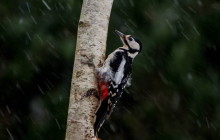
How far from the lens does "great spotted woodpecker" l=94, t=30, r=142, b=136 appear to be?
3.44m

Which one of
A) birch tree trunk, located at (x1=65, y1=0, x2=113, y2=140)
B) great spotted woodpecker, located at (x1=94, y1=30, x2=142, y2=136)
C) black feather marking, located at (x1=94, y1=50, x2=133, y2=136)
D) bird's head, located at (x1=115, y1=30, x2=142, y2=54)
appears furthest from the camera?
bird's head, located at (x1=115, y1=30, x2=142, y2=54)

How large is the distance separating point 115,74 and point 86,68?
3.34 feet

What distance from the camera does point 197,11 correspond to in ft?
15.7

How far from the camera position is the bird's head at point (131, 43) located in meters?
4.35

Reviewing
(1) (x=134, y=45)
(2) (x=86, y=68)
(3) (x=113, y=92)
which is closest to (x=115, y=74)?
(3) (x=113, y=92)

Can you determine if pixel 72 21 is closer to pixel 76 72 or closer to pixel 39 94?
pixel 39 94

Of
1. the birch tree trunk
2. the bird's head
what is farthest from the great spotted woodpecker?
the birch tree trunk

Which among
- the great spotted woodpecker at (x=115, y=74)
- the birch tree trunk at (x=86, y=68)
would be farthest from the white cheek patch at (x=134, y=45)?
the birch tree trunk at (x=86, y=68)

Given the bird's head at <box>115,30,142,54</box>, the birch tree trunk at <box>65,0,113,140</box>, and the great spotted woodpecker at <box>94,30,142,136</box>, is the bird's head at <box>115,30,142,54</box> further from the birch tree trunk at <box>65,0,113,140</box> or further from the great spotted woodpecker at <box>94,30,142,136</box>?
the birch tree trunk at <box>65,0,113,140</box>

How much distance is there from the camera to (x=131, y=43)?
14.6ft

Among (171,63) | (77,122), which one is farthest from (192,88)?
(77,122)

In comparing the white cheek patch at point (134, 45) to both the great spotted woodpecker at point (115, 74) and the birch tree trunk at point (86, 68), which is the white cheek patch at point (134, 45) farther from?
the birch tree trunk at point (86, 68)

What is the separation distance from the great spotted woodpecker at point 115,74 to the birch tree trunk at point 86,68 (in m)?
0.15

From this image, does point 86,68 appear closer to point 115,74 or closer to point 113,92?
point 113,92
